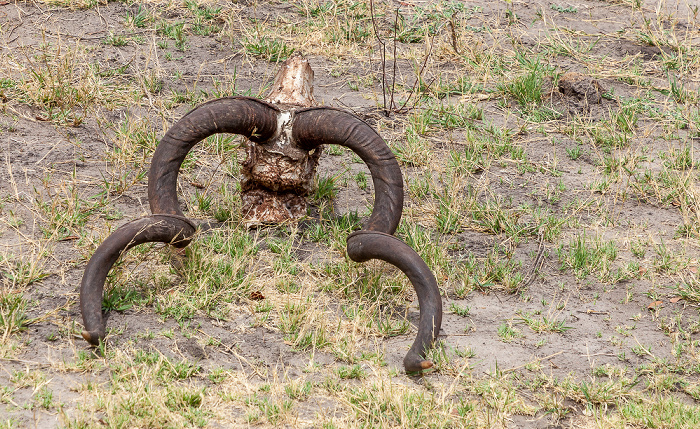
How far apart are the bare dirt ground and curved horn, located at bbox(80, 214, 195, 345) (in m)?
0.15

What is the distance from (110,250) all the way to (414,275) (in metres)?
1.60

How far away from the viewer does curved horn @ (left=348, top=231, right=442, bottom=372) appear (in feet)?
12.3

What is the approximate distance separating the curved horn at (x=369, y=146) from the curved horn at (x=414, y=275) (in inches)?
10.7

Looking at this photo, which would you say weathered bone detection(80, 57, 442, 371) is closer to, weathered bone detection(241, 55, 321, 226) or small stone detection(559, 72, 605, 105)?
weathered bone detection(241, 55, 321, 226)

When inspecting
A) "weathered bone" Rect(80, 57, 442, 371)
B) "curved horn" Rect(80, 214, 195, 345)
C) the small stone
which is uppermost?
the small stone

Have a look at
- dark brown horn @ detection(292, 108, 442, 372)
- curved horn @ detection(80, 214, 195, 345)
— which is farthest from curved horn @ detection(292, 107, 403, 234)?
curved horn @ detection(80, 214, 195, 345)

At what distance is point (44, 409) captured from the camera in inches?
133

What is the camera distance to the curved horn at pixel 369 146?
450 cm

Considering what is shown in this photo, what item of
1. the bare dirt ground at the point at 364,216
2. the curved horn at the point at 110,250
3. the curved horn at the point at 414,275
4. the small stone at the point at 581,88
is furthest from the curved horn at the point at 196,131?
the small stone at the point at 581,88

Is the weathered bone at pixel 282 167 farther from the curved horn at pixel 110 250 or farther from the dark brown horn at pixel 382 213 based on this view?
the curved horn at pixel 110 250

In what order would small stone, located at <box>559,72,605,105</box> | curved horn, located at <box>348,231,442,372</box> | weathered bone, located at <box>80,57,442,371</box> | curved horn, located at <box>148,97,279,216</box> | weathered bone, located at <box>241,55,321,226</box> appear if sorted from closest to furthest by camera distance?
curved horn, located at <box>348,231,442,372</box>, weathered bone, located at <box>80,57,442,371</box>, curved horn, located at <box>148,97,279,216</box>, weathered bone, located at <box>241,55,321,226</box>, small stone, located at <box>559,72,605,105</box>

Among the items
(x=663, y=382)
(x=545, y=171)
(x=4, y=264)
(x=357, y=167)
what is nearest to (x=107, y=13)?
(x=357, y=167)

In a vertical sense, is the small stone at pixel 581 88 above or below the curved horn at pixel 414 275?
above

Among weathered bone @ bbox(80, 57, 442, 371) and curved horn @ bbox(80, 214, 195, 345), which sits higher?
weathered bone @ bbox(80, 57, 442, 371)
